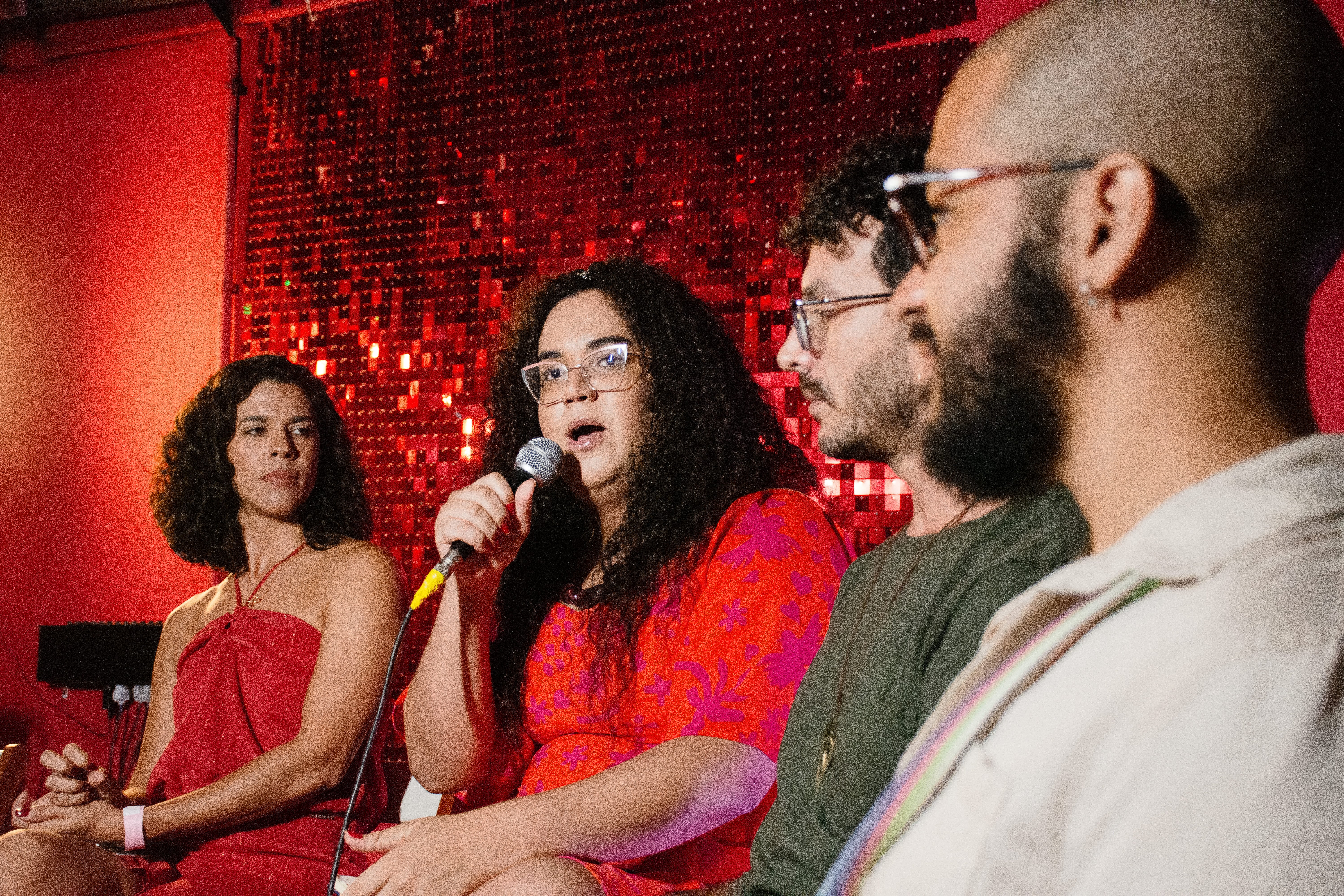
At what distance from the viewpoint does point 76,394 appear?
4172mm

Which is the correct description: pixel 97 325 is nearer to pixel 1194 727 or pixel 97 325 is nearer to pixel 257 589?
pixel 257 589

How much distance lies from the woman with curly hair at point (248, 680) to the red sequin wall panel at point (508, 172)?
888 millimetres

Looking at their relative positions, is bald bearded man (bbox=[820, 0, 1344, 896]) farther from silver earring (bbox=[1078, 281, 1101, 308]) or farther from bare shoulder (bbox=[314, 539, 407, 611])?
bare shoulder (bbox=[314, 539, 407, 611])

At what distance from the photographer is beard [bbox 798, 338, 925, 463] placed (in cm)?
156

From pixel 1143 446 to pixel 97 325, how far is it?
4475 millimetres

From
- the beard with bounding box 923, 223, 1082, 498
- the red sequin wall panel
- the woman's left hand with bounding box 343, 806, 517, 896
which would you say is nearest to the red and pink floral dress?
the woman's left hand with bounding box 343, 806, 517, 896

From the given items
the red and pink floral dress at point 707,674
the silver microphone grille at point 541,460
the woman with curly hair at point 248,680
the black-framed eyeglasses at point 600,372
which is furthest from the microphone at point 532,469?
the woman with curly hair at point 248,680

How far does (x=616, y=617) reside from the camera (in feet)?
6.17

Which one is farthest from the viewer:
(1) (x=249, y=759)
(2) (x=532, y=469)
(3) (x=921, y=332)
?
(1) (x=249, y=759)

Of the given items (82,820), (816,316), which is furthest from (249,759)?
(816,316)

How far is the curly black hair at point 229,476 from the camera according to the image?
2.80 metres

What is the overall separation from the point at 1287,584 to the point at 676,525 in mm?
1454

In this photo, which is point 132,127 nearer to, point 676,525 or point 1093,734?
point 676,525

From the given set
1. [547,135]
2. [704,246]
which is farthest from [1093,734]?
[547,135]
